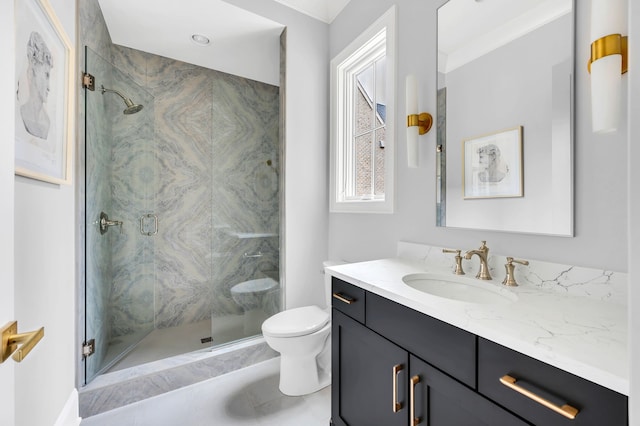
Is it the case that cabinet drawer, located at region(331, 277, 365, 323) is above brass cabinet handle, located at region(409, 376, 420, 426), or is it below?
above

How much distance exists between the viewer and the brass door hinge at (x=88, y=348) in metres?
1.58

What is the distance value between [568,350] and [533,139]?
0.81 meters

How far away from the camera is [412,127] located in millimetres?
1435

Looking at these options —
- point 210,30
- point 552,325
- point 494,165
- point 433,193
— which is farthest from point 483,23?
point 210,30

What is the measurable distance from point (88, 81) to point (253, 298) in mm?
1848

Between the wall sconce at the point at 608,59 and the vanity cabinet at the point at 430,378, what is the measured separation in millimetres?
670

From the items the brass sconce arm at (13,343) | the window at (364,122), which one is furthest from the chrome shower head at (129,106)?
the brass sconce arm at (13,343)

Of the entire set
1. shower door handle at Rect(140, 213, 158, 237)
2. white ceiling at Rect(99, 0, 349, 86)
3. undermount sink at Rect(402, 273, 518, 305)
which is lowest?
undermount sink at Rect(402, 273, 518, 305)

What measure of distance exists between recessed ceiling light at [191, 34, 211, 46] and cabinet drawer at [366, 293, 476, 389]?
7.46ft

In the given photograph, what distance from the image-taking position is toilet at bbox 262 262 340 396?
1627 millimetres

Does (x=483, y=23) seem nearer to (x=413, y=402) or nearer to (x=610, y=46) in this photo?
(x=610, y=46)

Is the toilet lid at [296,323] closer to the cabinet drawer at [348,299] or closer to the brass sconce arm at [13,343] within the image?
the cabinet drawer at [348,299]

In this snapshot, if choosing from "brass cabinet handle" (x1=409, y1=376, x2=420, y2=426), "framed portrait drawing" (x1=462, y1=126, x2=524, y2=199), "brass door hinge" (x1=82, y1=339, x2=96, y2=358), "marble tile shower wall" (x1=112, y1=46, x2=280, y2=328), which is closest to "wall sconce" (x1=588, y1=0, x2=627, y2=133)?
"framed portrait drawing" (x1=462, y1=126, x2=524, y2=199)

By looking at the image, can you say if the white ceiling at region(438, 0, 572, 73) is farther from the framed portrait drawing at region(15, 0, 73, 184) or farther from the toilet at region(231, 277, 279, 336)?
the toilet at region(231, 277, 279, 336)
